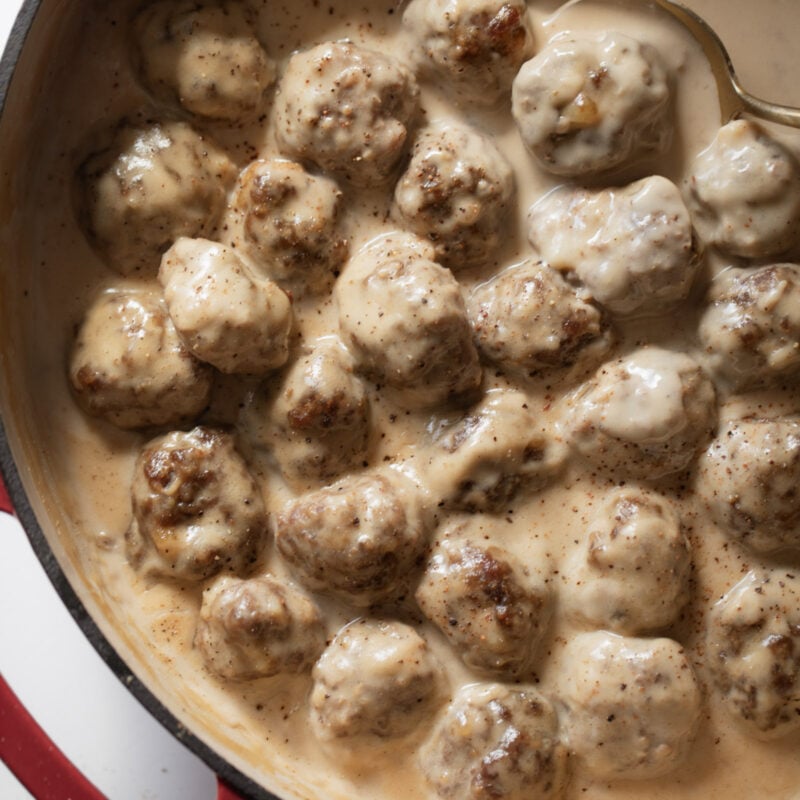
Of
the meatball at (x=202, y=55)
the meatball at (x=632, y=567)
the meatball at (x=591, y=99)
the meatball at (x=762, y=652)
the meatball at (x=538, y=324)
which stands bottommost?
the meatball at (x=762, y=652)

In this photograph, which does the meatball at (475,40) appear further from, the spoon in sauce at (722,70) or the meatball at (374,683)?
the meatball at (374,683)

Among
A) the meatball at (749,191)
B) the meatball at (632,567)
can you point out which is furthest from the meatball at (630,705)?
the meatball at (749,191)

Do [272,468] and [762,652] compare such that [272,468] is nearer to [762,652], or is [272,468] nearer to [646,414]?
[646,414]

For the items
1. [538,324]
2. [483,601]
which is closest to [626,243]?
[538,324]

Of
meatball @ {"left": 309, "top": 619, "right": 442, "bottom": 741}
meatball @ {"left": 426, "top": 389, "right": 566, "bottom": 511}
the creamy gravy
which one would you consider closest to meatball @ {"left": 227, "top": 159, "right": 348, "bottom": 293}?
the creamy gravy

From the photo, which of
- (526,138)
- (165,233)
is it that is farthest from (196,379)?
(526,138)

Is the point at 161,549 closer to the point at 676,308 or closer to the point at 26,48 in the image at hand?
the point at 26,48
